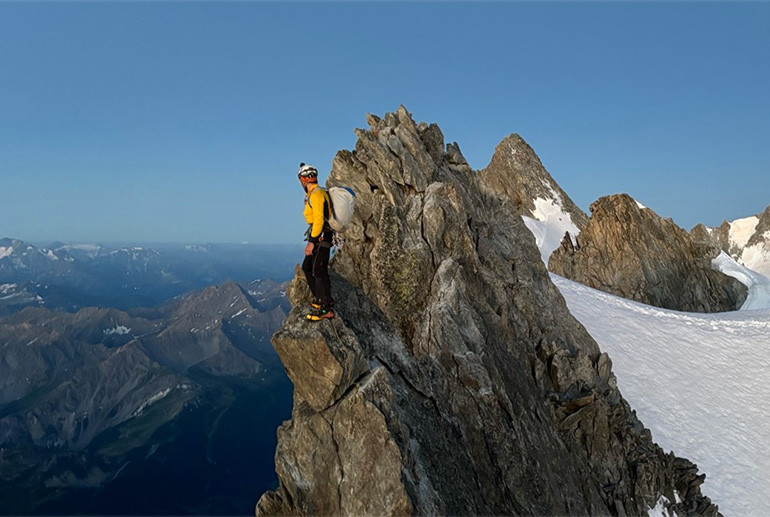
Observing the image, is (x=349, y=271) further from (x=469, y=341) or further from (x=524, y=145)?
(x=524, y=145)

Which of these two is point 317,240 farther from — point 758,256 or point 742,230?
point 742,230

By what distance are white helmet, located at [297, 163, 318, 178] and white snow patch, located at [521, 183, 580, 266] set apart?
7682cm

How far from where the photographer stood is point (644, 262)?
65312mm

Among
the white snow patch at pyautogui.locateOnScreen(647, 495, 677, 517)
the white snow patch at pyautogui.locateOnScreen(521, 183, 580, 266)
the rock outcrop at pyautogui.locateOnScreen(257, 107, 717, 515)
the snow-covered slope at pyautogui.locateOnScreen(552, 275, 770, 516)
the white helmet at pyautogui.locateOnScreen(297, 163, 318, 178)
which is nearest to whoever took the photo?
the rock outcrop at pyautogui.locateOnScreen(257, 107, 717, 515)

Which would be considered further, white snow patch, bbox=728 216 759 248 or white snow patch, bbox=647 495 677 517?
white snow patch, bbox=728 216 759 248

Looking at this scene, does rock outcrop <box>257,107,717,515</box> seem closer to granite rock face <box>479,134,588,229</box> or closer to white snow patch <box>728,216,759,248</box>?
granite rock face <box>479,134,588,229</box>

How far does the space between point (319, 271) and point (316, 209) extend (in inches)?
72.2

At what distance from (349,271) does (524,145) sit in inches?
3814

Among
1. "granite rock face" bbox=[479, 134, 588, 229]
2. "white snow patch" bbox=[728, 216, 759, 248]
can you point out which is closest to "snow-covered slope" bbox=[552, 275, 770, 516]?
"granite rock face" bbox=[479, 134, 588, 229]

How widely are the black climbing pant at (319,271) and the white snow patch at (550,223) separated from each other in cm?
7674

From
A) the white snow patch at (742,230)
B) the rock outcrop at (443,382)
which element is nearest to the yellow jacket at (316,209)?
the rock outcrop at (443,382)

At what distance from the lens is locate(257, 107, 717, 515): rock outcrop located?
39.0ft

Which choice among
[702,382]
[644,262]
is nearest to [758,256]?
[644,262]

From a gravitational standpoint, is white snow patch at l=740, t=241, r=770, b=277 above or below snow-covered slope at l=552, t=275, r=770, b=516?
above
